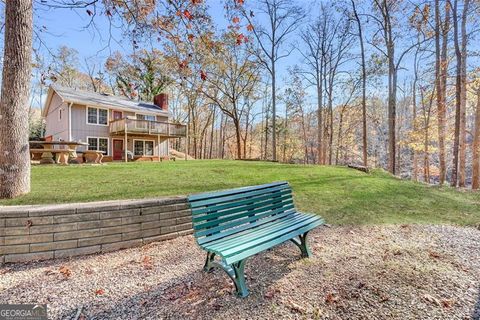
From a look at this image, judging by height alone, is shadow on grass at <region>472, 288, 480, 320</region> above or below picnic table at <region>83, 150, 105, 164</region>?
below

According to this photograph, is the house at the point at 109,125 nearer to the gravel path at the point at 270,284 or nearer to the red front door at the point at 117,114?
the red front door at the point at 117,114

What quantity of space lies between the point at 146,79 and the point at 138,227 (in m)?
27.3

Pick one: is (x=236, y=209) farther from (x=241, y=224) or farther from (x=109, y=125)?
(x=109, y=125)

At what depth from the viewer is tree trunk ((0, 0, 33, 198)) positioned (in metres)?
4.05

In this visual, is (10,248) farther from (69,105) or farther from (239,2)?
(69,105)

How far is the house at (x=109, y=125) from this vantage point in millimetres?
17047

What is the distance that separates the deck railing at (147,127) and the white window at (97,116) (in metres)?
0.66

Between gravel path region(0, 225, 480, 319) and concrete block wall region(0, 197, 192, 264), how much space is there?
146 millimetres

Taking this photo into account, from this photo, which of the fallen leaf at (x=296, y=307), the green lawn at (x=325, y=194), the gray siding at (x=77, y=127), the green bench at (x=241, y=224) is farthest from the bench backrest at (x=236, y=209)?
the gray siding at (x=77, y=127)

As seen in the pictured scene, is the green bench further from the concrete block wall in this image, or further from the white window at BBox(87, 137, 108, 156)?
the white window at BBox(87, 137, 108, 156)

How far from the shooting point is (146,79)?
90.1 ft

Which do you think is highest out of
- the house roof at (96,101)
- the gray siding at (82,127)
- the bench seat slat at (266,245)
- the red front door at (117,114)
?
the house roof at (96,101)

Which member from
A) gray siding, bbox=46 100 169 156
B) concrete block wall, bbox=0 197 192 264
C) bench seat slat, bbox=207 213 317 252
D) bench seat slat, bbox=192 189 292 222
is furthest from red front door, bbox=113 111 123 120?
bench seat slat, bbox=207 213 317 252

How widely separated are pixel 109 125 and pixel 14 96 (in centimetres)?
A: 1560
